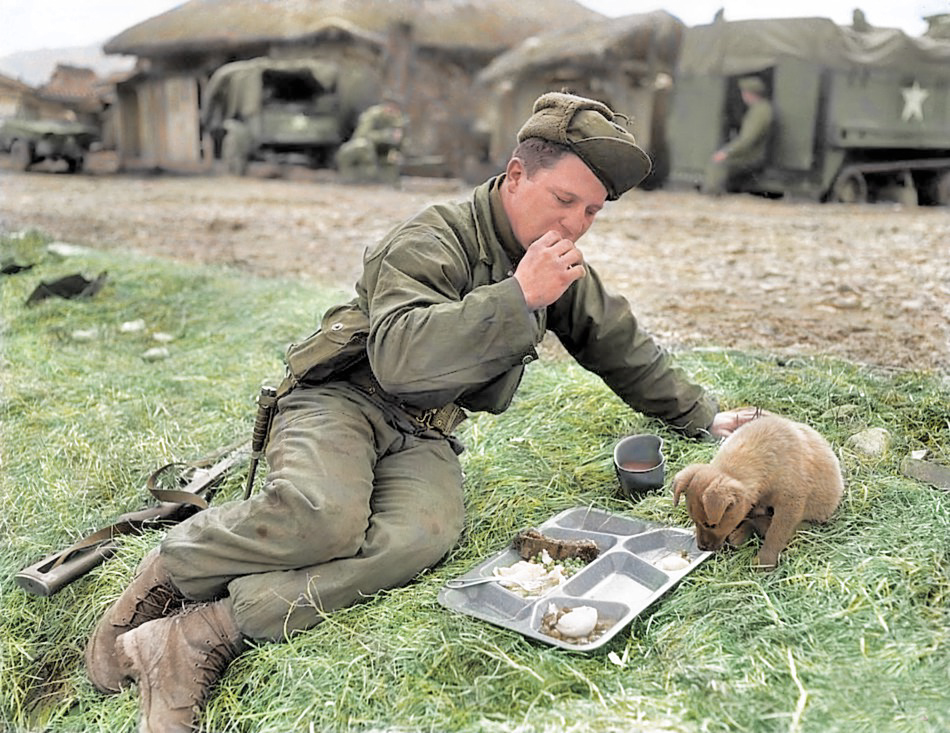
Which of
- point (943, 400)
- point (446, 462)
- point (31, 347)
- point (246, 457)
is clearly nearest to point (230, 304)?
point (31, 347)

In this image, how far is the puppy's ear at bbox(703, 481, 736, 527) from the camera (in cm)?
277

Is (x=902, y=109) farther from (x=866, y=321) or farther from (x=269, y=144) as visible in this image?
(x=269, y=144)

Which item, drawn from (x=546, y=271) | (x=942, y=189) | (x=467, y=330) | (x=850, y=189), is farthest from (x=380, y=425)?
(x=850, y=189)

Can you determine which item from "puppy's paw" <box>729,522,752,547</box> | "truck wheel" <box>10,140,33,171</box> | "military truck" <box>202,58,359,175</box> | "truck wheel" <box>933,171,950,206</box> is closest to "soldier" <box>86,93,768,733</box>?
"puppy's paw" <box>729,522,752,547</box>

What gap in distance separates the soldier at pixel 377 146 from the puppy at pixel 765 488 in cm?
1186

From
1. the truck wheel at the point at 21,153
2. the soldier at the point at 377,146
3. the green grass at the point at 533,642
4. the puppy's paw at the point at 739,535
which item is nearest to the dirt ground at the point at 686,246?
the soldier at the point at 377,146

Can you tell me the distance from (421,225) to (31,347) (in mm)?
4015

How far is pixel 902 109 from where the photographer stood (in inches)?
259

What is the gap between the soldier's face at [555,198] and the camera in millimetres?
2947

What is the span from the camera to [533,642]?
8.41 feet

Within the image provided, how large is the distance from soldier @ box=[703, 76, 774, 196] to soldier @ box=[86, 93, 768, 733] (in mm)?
4931

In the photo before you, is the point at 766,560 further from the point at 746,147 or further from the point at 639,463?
the point at 746,147

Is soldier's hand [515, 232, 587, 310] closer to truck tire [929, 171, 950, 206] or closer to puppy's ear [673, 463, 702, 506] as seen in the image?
puppy's ear [673, 463, 702, 506]

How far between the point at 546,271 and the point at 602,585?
0.97 metres
